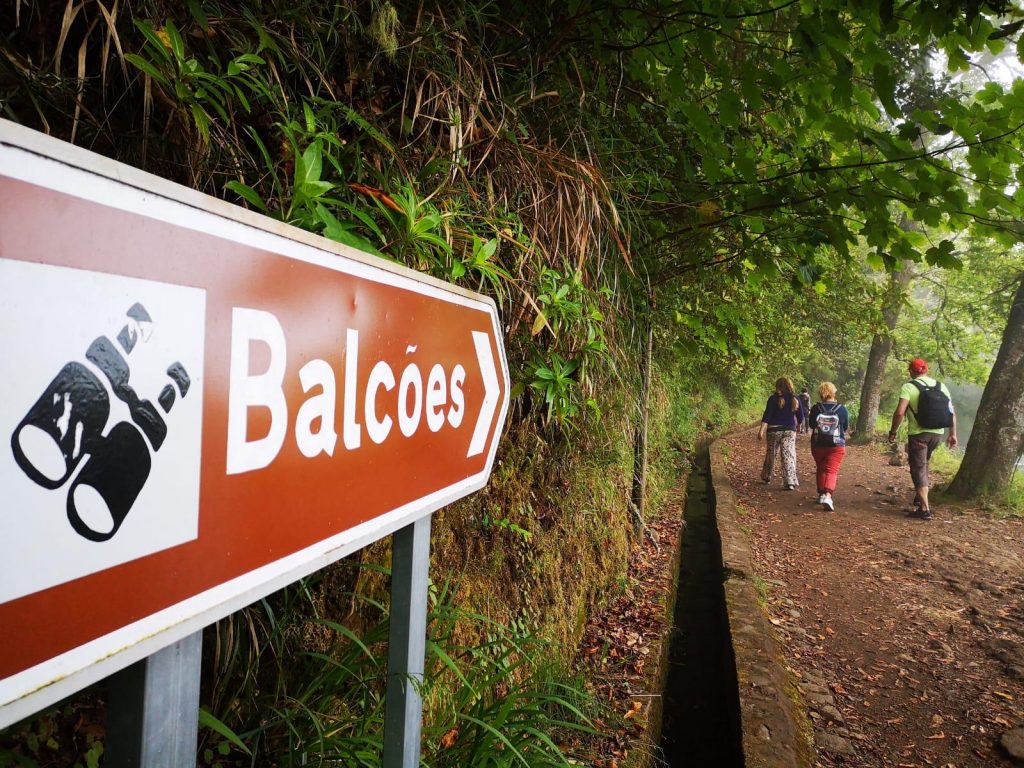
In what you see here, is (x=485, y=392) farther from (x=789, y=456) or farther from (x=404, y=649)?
(x=789, y=456)

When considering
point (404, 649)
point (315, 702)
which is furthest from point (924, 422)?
point (404, 649)

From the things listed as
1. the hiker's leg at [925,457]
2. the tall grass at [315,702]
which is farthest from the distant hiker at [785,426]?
the tall grass at [315,702]

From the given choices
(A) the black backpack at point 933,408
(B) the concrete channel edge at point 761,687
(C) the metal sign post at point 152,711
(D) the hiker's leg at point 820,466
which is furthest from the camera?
(D) the hiker's leg at point 820,466

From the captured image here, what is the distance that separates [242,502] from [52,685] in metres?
0.22

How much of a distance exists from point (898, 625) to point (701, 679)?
173cm

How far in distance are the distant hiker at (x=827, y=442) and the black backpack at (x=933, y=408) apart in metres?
0.84

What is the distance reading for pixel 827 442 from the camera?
7414 millimetres

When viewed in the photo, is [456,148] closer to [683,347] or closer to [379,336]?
[379,336]

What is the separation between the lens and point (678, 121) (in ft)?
11.1

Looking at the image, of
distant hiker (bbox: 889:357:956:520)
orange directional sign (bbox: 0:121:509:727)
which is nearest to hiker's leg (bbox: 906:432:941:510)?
distant hiker (bbox: 889:357:956:520)

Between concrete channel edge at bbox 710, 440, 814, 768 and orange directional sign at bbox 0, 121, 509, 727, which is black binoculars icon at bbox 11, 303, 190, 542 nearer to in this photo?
orange directional sign at bbox 0, 121, 509, 727

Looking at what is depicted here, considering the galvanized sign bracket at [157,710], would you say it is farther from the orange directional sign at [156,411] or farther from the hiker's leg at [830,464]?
the hiker's leg at [830,464]

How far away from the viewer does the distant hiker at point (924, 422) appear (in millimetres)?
6867

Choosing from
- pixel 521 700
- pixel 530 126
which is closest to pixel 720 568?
pixel 521 700
